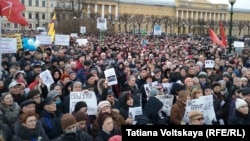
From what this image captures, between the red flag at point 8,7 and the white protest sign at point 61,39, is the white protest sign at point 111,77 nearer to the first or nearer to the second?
the red flag at point 8,7

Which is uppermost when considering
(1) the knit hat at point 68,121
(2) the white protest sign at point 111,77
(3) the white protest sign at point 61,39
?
(3) the white protest sign at point 61,39

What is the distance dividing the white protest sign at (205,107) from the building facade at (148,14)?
75016mm

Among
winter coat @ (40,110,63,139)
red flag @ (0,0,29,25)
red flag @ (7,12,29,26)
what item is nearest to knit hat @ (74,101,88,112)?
winter coat @ (40,110,63,139)

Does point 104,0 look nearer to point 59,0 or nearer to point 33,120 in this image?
point 59,0

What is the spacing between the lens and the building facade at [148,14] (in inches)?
3954

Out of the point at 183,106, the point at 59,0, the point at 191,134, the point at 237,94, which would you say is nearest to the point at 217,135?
the point at 191,134

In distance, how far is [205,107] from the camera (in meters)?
7.80

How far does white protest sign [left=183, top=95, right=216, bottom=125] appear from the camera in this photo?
7565mm

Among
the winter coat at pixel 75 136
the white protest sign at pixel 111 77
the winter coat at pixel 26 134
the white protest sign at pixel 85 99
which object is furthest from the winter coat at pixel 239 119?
the white protest sign at pixel 111 77

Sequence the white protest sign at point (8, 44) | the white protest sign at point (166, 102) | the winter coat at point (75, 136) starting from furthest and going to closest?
the white protest sign at point (8, 44) < the white protest sign at point (166, 102) < the winter coat at point (75, 136)

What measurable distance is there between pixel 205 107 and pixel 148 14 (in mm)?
118954

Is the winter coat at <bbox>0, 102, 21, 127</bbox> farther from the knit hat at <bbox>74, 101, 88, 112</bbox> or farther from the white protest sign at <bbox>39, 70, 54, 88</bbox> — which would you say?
the white protest sign at <bbox>39, 70, 54, 88</bbox>

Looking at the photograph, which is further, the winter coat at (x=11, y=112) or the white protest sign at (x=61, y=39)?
the white protest sign at (x=61, y=39)

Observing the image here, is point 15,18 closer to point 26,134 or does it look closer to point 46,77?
point 46,77
